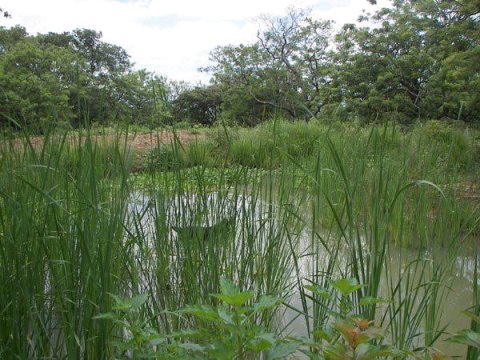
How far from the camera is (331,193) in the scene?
9.48ft

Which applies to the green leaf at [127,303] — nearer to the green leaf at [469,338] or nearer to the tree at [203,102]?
the green leaf at [469,338]

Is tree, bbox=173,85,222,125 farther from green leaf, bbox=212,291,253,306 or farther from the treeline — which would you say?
green leaf, bbox=212,291,253,306

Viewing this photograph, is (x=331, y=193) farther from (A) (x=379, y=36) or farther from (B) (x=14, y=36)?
(B) (x=14, y=36)

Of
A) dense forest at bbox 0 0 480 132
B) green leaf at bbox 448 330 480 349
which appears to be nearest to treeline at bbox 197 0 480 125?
dense forest at bbox 0 0 480 132

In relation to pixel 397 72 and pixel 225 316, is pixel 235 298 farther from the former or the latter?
pixel 397 72

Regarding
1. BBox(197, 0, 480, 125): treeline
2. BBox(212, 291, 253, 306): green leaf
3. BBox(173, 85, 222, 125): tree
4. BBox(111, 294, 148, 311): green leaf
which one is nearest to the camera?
BBox(212, 291, 253, 306): green leaf

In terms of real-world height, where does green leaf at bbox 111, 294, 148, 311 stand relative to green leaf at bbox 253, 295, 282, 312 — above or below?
below

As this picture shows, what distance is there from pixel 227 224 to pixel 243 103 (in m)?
17.0

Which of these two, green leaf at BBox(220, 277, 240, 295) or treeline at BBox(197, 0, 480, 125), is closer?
green leaf at BBox(220, 277, 240, 295)

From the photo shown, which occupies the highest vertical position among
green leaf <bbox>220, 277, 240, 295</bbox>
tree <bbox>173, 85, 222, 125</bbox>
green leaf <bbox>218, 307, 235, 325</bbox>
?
tree <bbox>173, 85, 222, 125</bbox>

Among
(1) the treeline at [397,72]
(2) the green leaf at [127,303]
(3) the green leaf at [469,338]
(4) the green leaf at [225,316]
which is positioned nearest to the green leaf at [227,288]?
(4) the green leaf at [225,316]

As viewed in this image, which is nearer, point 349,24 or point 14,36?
point 349,24

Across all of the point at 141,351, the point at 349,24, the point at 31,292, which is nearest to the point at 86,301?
the point at 31,292

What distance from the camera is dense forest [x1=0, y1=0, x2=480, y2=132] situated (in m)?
1.81
